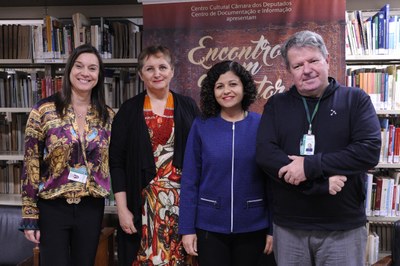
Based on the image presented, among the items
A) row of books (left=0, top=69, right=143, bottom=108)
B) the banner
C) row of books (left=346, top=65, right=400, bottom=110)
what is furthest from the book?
row of books (left=346, top=65, right=400, bottom=110)

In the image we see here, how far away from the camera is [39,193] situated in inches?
74.8

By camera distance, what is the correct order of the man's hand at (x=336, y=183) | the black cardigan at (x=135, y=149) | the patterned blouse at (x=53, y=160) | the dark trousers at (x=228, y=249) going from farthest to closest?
the black cardigan at (x=135, y=149)
the patterned blouse at (x=53, y=160)
the dark trousers at (x=228, y=249)
the man's hand at (x=336, y=183)

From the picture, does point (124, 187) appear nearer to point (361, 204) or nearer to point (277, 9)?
point (361, 204)

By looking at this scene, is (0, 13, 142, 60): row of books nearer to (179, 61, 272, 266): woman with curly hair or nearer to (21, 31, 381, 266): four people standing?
(21, 31, 381, 266): four people standing

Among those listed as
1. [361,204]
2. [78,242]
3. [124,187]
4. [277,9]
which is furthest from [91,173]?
[277,9]

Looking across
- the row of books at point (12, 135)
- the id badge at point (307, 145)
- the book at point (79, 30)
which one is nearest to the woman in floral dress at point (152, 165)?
the id badge at point (307, 145)

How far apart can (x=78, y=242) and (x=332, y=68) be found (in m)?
2.07

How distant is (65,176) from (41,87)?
5.42ft

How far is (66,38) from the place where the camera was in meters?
3.18

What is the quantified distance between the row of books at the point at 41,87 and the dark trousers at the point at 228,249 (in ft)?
5.99

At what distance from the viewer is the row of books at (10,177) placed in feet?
11.6

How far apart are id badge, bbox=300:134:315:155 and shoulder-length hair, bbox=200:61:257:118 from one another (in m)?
0.42

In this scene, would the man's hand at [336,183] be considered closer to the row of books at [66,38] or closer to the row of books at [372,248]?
the row of books at [372,248]

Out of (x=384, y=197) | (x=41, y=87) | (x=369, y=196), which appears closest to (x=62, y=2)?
(x=41, y=87)
